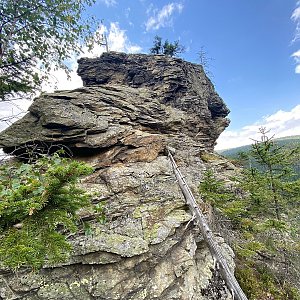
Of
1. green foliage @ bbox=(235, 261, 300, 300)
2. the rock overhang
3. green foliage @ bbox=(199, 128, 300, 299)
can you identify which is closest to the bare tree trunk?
green foliage @ bbox=(199, 128, 300, 299)

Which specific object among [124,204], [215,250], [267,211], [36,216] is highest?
[36,216]

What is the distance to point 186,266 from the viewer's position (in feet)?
26.2

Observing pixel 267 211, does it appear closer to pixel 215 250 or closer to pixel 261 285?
pixel 261 285

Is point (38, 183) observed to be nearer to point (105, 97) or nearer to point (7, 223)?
point (7, 223)

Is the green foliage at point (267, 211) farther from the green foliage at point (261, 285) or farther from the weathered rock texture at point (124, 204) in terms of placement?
the weathered rock texture at point (124, 204)

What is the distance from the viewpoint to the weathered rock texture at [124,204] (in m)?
6.80

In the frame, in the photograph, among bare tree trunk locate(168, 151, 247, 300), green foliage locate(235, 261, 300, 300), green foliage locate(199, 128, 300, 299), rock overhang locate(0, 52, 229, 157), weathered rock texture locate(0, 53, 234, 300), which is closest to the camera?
weathered rock texture locate(0, 53, 234, 300)

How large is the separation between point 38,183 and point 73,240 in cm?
629

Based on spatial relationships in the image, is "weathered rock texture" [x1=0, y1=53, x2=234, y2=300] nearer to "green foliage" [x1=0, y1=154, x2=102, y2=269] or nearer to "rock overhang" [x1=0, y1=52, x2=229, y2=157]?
"rock overhang" [x1=0, y1=52, x2=229, y2=157]

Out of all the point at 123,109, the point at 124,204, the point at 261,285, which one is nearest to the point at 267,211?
the point at 261,285

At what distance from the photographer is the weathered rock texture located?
680cm

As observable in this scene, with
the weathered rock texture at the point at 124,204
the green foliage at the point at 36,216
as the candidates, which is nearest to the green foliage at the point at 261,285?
the weathered rock texture at the point at 124,204

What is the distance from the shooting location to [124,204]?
930 cm

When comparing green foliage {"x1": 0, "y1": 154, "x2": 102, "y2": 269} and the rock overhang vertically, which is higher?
the rock overhang
